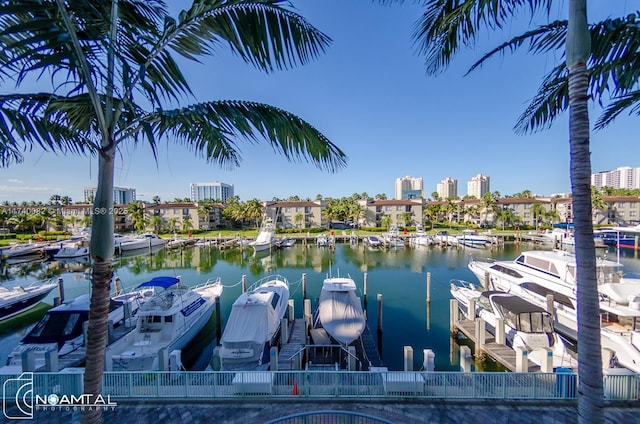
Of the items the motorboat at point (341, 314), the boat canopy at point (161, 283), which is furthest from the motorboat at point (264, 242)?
the motorboat at point (341, 314)

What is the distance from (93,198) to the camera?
2.69 metres

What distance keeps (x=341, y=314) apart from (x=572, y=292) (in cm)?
1136

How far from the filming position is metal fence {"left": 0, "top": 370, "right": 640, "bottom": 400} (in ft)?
21.3

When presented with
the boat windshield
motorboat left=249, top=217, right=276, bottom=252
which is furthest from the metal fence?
motorboat left=249, top=217, right=276, bottom=252

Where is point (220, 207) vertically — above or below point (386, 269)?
above

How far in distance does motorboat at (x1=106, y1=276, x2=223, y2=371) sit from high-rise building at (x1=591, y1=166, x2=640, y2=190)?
7733 inches

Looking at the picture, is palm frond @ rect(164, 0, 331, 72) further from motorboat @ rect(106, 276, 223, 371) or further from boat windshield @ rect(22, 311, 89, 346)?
boat windshield @ rect(22, 311, 89, 346)

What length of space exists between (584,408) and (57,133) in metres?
7.50

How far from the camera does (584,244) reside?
3084 millimetres

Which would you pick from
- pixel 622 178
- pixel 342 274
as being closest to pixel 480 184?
pixel 622 178

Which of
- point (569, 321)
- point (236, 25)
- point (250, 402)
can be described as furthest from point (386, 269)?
point (236, 25)

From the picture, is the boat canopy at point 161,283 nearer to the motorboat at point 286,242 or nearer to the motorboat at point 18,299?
the motorboat at point 18,299

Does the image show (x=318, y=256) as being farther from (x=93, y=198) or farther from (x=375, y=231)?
(x=93, y=198)

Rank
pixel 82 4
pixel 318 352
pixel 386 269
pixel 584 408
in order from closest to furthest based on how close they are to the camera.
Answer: pixel 82 4 → pixel 584 408 → pixel 318 352 → pixel 386 269
